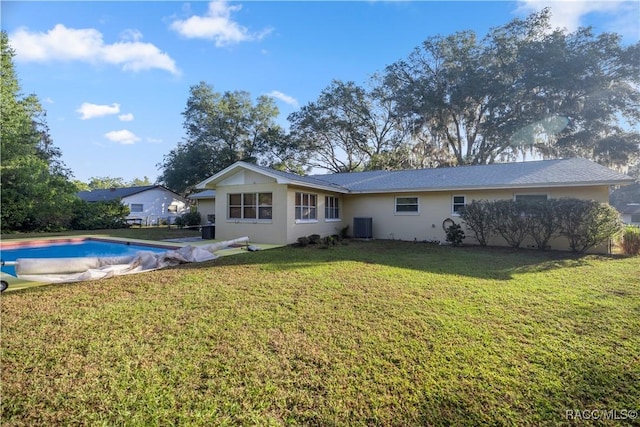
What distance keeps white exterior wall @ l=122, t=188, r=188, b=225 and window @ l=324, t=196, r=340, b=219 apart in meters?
20.7

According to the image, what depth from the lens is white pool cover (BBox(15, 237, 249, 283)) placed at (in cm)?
551

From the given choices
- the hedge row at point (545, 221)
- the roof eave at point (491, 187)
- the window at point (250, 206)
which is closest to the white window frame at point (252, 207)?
the window at point (250, 206)

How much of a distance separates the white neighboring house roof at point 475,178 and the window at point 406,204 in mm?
660

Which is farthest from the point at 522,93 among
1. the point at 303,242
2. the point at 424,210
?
the point at 303,242

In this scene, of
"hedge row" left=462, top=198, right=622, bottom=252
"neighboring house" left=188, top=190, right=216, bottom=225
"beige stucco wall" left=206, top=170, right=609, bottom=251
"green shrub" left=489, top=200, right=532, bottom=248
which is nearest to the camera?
"hedge row" left=462, top=198, right=622, bottom=252

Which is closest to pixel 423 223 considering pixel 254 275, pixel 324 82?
pixel 254 275

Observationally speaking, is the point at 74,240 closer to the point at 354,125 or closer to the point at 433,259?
the point at 433,259

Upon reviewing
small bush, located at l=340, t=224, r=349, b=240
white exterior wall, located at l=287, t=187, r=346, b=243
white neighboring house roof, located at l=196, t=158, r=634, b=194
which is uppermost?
white neighboring house roof, located at l=196, t=158, r=634, b=194

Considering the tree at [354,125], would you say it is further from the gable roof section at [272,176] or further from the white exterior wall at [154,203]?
the gable roof section at [272,176]

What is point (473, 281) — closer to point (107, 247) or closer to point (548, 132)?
point (107, 247)

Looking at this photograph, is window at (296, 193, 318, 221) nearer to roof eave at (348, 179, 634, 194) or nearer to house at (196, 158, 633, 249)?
house at (196, 158, 633, 249)

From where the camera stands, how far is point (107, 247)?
11.9m

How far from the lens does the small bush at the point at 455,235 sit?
11.5 m

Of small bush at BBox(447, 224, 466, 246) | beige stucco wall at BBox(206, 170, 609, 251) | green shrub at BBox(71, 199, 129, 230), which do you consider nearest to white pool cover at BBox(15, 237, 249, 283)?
beige stucco wall at BBox(206, 170, 609, 251)
